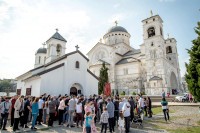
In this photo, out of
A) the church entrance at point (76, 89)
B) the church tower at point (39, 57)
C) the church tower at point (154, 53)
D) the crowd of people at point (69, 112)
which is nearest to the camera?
the crowd of people at point (69, 112)

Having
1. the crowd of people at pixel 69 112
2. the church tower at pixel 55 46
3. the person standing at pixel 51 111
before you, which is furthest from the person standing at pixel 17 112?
the church tower at pixel 55 46

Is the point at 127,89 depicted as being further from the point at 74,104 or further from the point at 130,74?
the point at 74,104

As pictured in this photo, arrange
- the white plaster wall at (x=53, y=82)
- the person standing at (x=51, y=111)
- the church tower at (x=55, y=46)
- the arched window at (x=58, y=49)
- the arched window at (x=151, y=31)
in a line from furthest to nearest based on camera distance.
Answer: the arched window at (x=151, y=31) < the arched window at (x=58, y=49) < the church tower at (x=55, y=46) < the white plaster wall at (x=53, y=82) < the person standing at (x=51, y=111)

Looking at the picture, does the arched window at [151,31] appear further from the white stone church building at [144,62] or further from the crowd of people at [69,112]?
the crowd of people at [69,112]

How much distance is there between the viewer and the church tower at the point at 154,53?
3756 centimetres

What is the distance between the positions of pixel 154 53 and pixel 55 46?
92.6 feet

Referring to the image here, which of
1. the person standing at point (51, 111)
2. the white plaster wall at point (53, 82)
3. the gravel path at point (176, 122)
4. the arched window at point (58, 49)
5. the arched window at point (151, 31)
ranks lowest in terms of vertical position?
the gravel path at point (176, 122)

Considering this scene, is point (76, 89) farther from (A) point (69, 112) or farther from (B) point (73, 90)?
(A) point (69, 112)

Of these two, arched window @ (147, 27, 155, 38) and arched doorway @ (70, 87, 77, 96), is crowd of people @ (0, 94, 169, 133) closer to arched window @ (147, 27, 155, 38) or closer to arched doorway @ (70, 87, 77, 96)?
arched doorway @ (70, 87, 77, 96)

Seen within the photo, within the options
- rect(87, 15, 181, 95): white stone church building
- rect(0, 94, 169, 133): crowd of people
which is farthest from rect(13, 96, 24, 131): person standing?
rect(87, 15, 181, 95): white stone church building

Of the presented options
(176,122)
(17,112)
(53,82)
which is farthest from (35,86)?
(176,122)

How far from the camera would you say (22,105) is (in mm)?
9375

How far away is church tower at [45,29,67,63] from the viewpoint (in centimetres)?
2462

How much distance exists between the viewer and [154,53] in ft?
134
